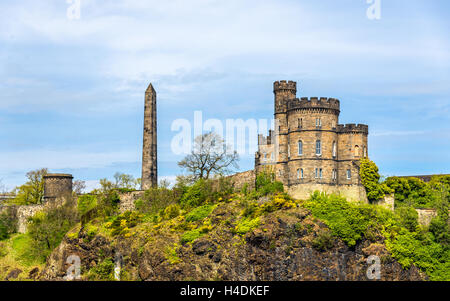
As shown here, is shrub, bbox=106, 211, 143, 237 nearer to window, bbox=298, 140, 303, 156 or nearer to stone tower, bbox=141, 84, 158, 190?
stone tower, bbox=141, 84, 158, 190

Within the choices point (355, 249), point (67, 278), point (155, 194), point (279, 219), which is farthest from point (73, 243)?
point (355, 249)

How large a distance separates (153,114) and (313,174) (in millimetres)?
22245

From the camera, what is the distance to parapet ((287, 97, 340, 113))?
Result: 74.5 m

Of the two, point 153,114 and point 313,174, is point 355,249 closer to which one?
point 313,174

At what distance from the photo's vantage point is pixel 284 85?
78312 mm

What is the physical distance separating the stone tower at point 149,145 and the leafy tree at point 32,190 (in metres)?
20.6

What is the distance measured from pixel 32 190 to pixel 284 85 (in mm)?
40092

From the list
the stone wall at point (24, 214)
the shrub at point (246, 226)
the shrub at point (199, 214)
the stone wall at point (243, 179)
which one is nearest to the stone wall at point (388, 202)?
the stone wall at point (243, 179)

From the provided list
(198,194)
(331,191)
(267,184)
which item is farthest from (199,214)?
(331,191)

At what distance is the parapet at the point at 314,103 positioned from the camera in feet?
244

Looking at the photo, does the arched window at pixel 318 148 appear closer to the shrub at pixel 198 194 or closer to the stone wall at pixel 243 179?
the stone wall at pixel 243 179

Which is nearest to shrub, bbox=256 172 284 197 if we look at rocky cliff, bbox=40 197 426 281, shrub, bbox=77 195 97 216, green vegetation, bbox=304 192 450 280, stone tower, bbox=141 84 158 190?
rocky cliff, bbox=40 197 426 281
